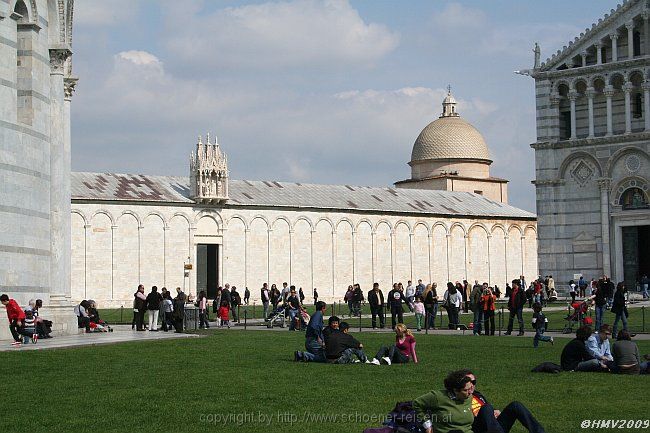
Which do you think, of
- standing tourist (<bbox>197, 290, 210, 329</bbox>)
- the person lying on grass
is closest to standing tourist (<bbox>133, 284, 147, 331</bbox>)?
standing tourist (<bbox>197, 290, 210, 329</bbox>)

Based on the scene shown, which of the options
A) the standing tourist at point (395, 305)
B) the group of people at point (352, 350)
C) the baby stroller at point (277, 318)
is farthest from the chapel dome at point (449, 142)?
the group of people at point (352, 350)

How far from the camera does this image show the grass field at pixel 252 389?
13961 mm

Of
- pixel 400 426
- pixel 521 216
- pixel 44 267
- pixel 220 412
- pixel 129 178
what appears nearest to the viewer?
pixel 400 426

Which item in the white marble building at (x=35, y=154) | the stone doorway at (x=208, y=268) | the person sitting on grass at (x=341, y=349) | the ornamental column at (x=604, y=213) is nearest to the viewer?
the person sitting on grass at (x=341, y=349)

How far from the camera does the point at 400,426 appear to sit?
12.1 meters

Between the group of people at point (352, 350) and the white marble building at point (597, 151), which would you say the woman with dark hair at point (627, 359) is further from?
the white marble building at point (597, 151)

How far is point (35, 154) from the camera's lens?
30672 millimetres

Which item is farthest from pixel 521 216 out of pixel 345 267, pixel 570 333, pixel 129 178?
pixel 570 333

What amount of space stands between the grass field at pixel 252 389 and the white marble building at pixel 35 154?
5215mm

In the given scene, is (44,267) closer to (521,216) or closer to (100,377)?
(100,377)

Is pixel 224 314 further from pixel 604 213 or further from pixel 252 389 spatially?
pixel 252 389

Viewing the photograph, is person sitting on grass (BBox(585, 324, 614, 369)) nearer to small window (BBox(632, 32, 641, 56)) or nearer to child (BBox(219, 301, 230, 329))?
child (BBox(219, 301, 230, 329))

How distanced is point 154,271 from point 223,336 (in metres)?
34.2

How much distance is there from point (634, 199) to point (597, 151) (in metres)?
2.94
